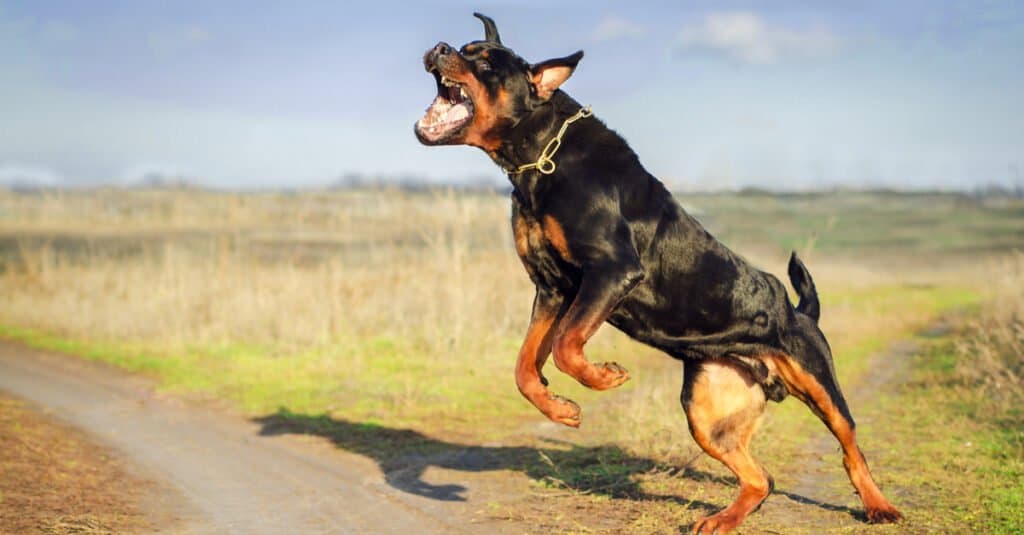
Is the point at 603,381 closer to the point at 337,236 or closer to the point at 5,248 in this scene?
the point at 337,236

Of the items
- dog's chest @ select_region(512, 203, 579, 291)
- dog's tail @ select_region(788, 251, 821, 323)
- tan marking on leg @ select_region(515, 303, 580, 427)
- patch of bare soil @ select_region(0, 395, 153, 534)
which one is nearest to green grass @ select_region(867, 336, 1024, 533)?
dog's tail @ select_region(788, 251, 821, 323)

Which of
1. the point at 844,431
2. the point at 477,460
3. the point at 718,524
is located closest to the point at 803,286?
the point at 844,431

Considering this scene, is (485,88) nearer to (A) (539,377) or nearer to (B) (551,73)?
(B) (551,73)

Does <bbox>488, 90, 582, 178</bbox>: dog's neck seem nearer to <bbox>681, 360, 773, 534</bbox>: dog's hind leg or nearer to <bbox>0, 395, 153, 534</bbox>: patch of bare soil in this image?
<bbox>681, 360, 773, 534</bbox>: dog's hind leg

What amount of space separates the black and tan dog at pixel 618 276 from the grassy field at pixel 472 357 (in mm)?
676

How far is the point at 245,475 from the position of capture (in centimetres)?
653

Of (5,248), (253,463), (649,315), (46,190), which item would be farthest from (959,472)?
(5,248)

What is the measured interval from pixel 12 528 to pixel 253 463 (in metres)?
2.18

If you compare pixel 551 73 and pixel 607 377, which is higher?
pixel 551 73

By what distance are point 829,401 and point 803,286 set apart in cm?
78

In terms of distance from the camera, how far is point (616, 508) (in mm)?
5430

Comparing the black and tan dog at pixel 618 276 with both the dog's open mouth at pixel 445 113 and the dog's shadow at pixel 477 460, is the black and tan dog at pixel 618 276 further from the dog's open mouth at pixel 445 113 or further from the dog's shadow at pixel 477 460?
the dog's shadow at pixel 477 460

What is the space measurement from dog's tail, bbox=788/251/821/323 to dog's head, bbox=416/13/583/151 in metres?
1.81

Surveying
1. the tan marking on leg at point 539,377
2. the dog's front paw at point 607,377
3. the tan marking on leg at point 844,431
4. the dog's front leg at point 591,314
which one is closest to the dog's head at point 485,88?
the dog's front leg at point 591,314
